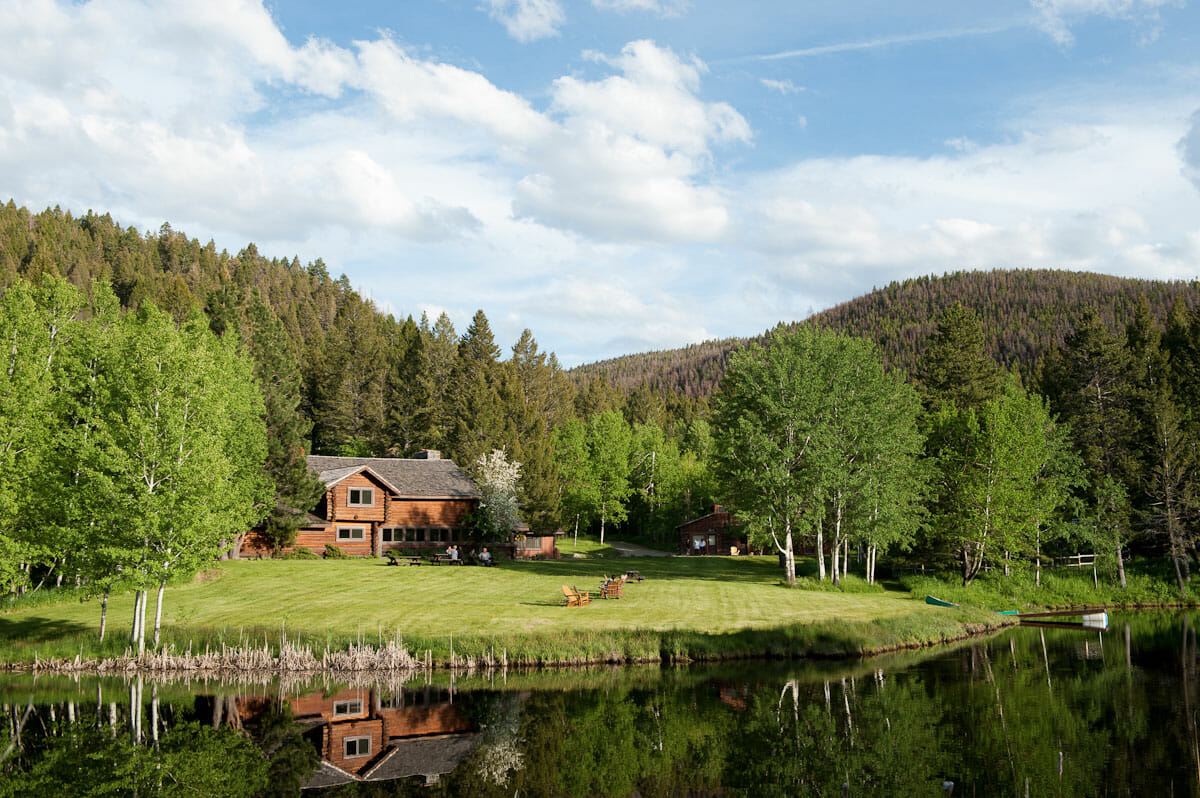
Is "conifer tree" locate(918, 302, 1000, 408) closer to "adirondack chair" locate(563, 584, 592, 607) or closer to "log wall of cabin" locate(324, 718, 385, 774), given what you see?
"adirondack chair" locate(563, 584, 592, 607)

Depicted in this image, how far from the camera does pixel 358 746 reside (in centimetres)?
2119

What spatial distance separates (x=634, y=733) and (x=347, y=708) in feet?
28.5

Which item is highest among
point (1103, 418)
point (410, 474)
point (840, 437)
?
point (1103, 418)

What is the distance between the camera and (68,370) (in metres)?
37.2

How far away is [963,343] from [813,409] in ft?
82.5

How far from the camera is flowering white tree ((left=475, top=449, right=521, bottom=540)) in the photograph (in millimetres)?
63219

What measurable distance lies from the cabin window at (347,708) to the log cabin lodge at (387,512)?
35127 mm

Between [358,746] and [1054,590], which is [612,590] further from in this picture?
[1054,590]

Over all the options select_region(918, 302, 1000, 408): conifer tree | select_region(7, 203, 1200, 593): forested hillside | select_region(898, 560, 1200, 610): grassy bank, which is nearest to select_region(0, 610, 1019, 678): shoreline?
select_region(7, 203, 1200, 593): forested hillside

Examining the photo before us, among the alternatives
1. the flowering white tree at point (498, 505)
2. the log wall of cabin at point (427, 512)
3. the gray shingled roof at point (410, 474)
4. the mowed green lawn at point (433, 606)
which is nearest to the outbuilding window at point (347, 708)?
the mowed green lawn at point (433, 606)

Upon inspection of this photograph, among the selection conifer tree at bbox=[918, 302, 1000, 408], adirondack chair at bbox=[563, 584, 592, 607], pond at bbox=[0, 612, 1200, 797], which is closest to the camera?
pond at bbox=[0, 612, 1200, 797]

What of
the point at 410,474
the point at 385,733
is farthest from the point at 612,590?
the point at 410,474

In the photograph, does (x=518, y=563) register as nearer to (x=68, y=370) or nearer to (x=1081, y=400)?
(x=68, y=370)

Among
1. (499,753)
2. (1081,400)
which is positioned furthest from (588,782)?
(1081,400)
